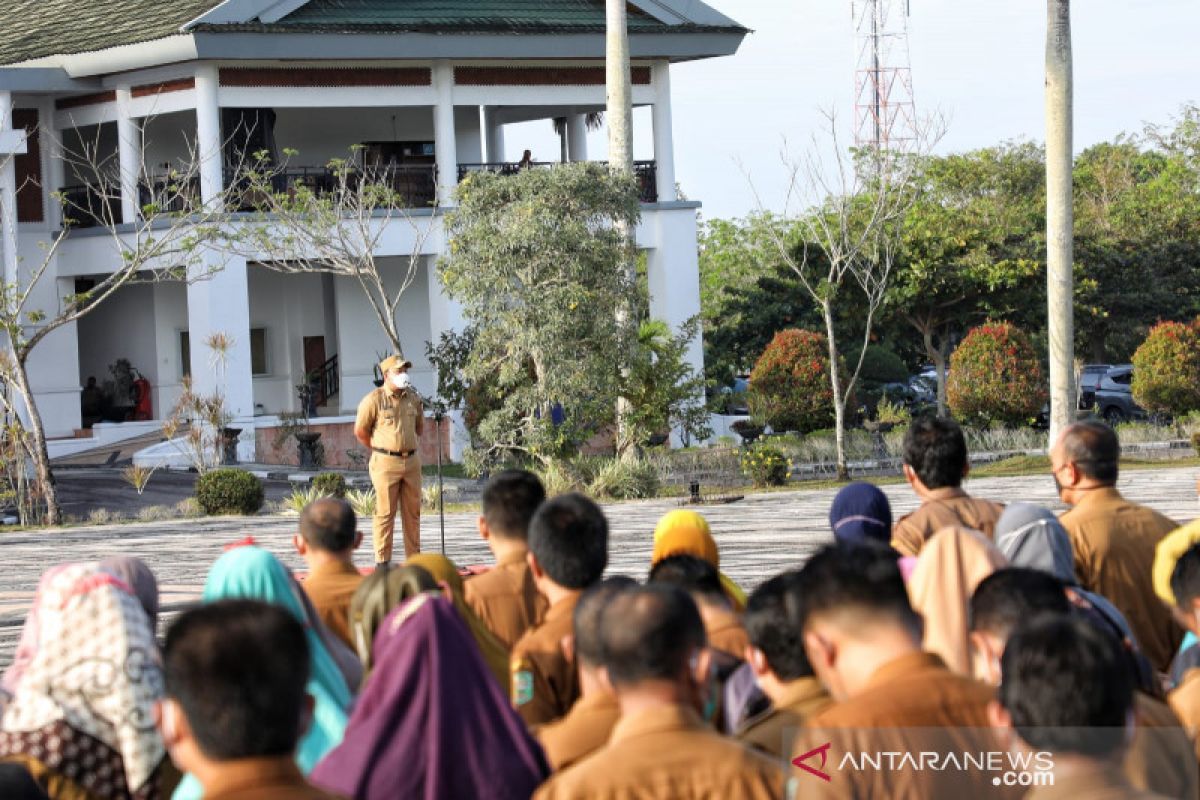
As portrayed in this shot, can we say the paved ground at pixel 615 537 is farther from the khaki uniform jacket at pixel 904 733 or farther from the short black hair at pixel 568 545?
the khaki uniform jacket at pixel 904 733

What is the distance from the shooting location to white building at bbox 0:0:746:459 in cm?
2994

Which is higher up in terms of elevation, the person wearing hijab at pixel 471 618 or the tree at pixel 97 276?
the tree at pixel 97 276

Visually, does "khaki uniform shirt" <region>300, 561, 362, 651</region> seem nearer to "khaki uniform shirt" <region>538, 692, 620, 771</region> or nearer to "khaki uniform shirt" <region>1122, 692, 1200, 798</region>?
"khaki uniform shirt" <region>538, 692, 620, 771</region>

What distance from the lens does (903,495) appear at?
20219mm

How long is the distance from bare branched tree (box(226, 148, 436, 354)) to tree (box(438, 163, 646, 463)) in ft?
7.87

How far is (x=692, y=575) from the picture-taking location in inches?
218

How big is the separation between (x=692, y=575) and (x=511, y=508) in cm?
99

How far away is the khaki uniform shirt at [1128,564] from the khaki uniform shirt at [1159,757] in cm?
211

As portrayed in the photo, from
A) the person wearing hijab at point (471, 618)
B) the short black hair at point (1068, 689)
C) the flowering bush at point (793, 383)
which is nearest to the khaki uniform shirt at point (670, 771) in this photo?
the short black hair at point (1068, 689)

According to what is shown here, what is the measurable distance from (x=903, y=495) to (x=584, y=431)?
14.3 ft

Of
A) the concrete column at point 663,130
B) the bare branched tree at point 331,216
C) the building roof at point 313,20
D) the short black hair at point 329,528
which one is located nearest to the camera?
the short black hair at point 329,528

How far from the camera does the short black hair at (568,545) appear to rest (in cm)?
534

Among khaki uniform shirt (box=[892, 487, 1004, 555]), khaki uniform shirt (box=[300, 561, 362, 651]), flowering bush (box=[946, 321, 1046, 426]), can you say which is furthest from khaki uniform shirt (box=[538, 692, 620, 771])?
flowering bush (box=[946, 321, 1046, 426])

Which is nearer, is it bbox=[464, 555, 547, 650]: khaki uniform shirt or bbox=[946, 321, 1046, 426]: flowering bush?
bbox=[464, 555, 547, 650]: khaki uniform shirt
